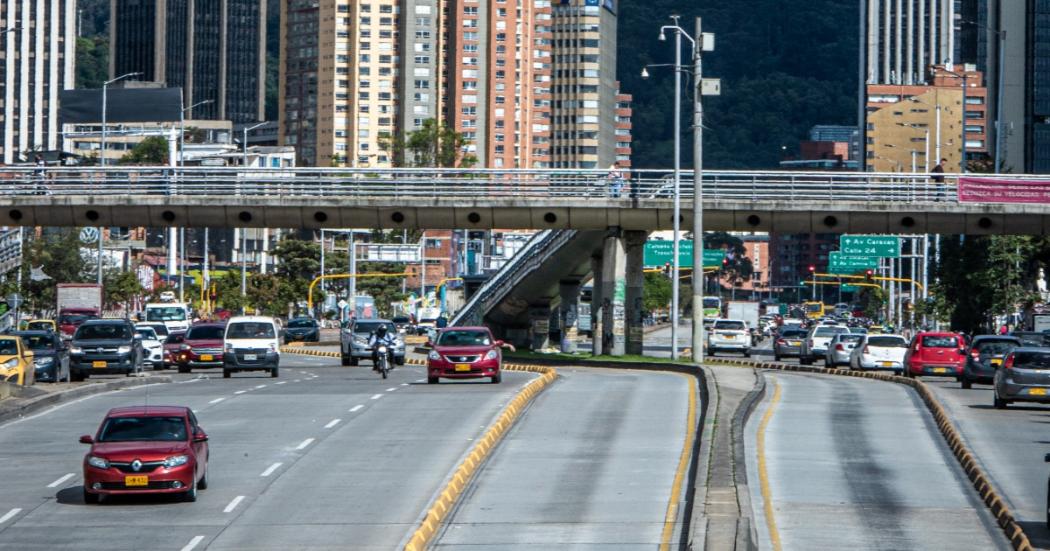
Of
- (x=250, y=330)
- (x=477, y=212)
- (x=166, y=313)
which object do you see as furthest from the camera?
(x=166, y=313)

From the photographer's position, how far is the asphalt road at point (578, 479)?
24281 mm

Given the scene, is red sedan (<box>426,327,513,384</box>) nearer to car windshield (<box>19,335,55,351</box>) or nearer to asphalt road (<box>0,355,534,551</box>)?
asphalt road (<box>0,355,534,551</box>)

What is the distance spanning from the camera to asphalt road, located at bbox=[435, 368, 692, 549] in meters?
24.3

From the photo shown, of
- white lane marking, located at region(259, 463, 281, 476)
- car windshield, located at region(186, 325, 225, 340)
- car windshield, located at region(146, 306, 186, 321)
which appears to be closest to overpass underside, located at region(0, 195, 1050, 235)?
car windshield, located at region(186, 325, 225, 340)

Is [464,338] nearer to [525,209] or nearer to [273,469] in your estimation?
[525,209]

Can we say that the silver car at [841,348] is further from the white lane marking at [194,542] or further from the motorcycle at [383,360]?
the white lane marking at [194,542]

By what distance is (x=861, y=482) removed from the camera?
29.6m

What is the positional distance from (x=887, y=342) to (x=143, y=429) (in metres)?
40.1

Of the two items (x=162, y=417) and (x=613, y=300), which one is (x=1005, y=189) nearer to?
(x=613, y=300)

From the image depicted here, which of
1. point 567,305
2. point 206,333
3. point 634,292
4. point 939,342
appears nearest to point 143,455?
point 939,342

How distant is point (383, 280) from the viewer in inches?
6486

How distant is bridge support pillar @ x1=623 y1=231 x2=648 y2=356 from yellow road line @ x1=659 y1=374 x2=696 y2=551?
2761 cm

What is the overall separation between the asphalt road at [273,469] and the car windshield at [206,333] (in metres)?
12.3

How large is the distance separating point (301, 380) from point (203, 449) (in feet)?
85.9
